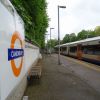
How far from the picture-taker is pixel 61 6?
24.4 m

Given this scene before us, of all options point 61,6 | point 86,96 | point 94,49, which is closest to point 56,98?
point 86,96

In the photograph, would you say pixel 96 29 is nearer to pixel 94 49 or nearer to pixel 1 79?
pixel 94 49

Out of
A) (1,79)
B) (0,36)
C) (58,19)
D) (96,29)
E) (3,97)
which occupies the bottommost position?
(3,97)

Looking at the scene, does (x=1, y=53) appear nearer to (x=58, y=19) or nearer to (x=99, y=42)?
(x=99, y=42)

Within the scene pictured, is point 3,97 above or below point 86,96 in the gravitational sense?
above

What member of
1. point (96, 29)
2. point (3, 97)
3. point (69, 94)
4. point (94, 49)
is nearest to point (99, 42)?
point (94, 49)

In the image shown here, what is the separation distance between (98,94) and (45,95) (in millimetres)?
2000

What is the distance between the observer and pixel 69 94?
27.0 ft

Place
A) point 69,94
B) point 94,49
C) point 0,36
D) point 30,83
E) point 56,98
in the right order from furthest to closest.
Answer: point 94,49
point 30,83
point 69,94
point 56,98
point 0,36

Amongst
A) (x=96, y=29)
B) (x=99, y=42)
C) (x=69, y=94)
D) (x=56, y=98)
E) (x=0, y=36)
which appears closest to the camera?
(x=0, y=36)

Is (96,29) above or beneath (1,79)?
above

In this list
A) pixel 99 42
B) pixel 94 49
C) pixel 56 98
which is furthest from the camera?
pixel 94 49

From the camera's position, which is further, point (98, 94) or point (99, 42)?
point (99, 42)

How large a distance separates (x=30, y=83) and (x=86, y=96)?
10.6ft
